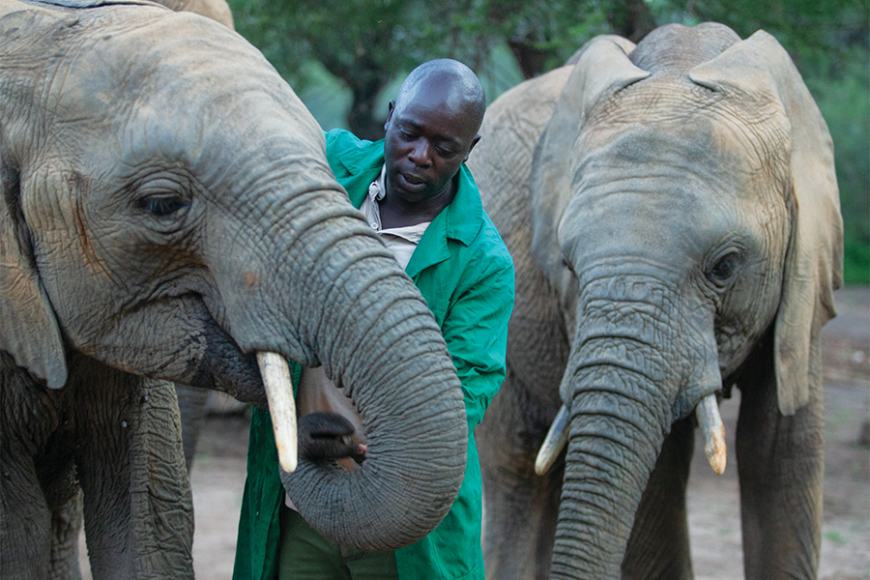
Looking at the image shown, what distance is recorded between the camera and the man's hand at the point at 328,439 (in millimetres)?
2553

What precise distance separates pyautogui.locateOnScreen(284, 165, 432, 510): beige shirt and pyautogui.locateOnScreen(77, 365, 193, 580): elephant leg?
41cm

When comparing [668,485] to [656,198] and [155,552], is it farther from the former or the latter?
[155,552]

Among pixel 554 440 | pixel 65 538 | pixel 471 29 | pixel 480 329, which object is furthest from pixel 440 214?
pixel 471 29

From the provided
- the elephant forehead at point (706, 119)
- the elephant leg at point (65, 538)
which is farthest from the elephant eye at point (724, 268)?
the elephant leg at point (65, 538)

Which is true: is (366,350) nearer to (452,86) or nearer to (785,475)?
(452,86)

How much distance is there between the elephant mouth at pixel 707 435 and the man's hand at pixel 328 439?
1.23m

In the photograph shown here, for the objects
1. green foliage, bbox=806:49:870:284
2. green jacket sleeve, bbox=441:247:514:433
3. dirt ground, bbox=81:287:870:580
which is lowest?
green foliage, bbox=806:49:870:284

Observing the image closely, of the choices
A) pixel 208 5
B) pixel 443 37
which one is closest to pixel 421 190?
pixel 208 5

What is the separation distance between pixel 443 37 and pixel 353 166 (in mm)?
5337

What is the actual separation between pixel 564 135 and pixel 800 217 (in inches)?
36.2

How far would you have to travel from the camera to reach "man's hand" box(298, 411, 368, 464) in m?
2.55

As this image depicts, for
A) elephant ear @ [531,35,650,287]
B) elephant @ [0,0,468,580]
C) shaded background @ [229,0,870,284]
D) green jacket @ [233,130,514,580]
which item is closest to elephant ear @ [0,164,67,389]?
elephant @ [0,0,468,580]

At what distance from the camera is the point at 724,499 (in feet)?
25.1

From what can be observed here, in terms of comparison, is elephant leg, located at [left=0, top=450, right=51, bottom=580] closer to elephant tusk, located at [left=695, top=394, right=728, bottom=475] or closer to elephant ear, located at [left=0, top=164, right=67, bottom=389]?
elephant ear, located at [left=0, top=164, right=67, bottom=389]
